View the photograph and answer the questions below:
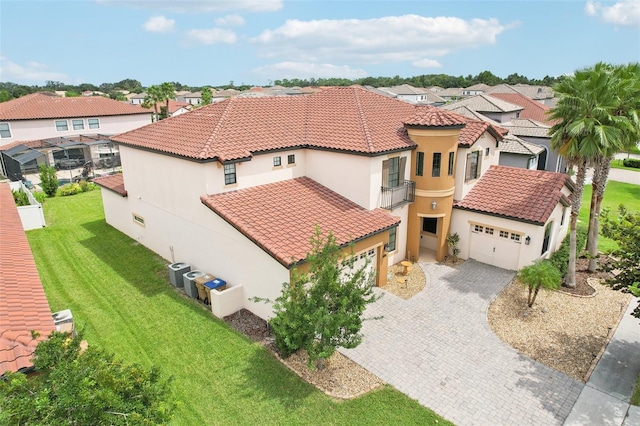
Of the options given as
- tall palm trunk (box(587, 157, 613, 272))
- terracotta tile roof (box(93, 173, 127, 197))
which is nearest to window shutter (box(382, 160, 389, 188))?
tall palm trunk (box(587, 157, 613, 272))

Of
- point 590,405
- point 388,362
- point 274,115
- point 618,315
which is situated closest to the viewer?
point 590,405

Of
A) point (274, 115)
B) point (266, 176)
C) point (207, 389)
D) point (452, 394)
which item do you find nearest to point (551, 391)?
point (452, 394)

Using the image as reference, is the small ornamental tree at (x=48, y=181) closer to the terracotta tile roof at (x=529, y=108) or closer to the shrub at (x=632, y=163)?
the terracotta tile roof at (x=529, y=108)

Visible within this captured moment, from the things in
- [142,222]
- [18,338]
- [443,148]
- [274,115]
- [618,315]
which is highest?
[274,115]

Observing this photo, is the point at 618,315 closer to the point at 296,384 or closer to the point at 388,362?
the point at 388,362

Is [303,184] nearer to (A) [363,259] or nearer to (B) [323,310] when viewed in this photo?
(A) [363,259]

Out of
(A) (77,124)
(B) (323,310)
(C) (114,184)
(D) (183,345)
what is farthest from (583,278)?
(A) (77,124)

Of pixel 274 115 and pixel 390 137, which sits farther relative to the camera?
pixel 274 115
